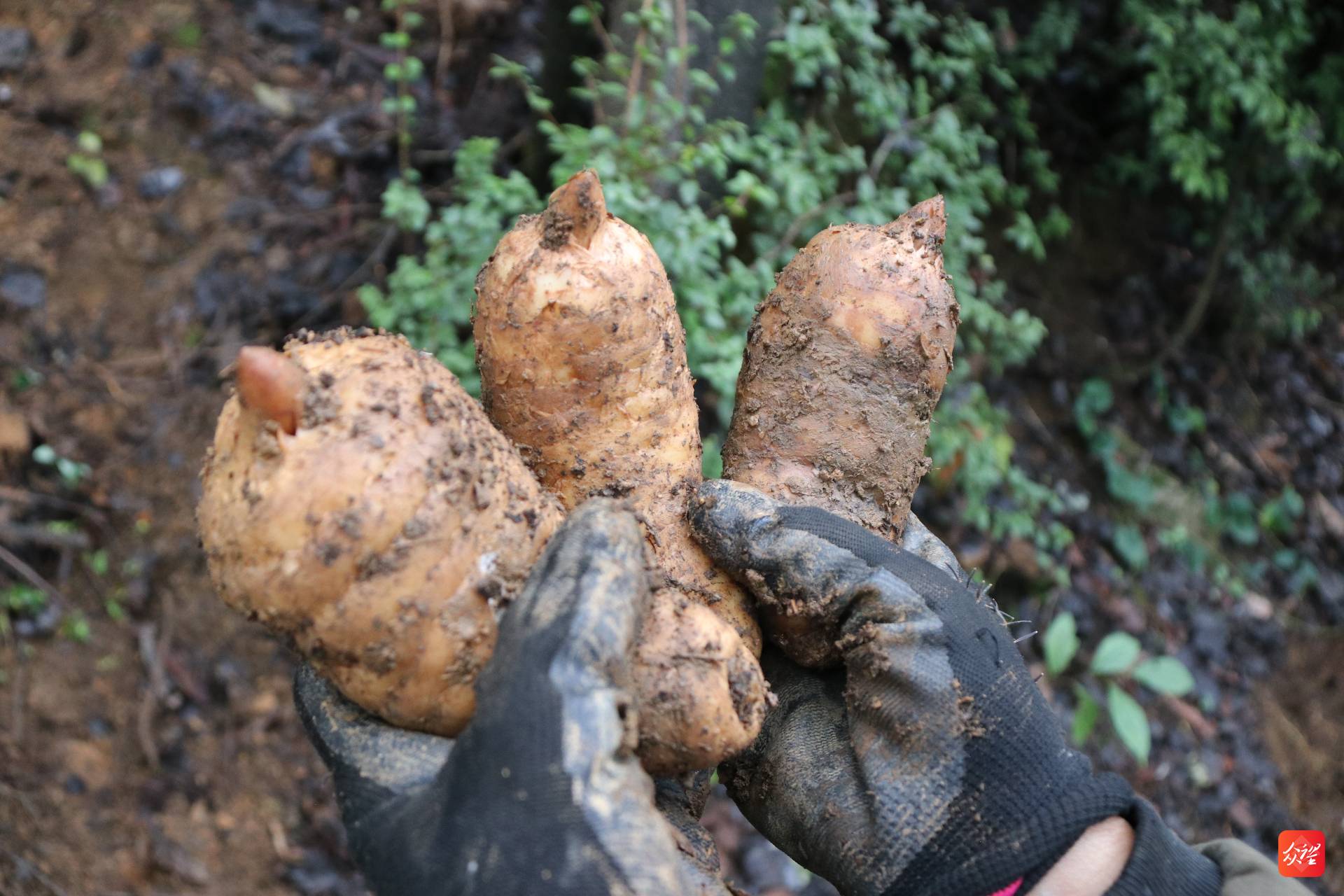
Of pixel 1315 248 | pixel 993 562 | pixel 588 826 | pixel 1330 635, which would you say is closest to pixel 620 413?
pixel 588 826

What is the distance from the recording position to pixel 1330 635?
15.5 feet

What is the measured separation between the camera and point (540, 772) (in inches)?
51.4

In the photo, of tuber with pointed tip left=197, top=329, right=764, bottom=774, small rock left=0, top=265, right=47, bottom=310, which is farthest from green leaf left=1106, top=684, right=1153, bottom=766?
small rock left=0, top=265, right=47, bottom=310

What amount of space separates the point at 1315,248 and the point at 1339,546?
72.0 inches

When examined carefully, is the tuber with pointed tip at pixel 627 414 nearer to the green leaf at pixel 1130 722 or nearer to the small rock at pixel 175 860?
the small rock at pixel 175 860

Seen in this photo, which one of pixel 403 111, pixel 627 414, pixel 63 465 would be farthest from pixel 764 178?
pixel 63 465

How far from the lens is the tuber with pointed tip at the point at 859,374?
2.05 meters

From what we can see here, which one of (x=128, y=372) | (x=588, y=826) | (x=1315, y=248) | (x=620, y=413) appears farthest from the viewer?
(x=1315, y=248)

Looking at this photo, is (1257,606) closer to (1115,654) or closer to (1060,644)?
(1115,654)

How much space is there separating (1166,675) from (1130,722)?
319 mm

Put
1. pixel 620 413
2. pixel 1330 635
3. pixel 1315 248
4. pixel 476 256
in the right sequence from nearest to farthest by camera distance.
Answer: pixel 620 413 → pixel 476 256 → pixel 1330 635 → pixel 1315 248

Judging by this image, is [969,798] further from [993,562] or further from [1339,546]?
[1339,546]

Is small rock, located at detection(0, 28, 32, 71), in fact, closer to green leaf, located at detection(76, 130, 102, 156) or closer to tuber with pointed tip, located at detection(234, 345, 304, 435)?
green leaf, located at detection(76, 130, 102, 156)

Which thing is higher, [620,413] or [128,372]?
[620,413]
